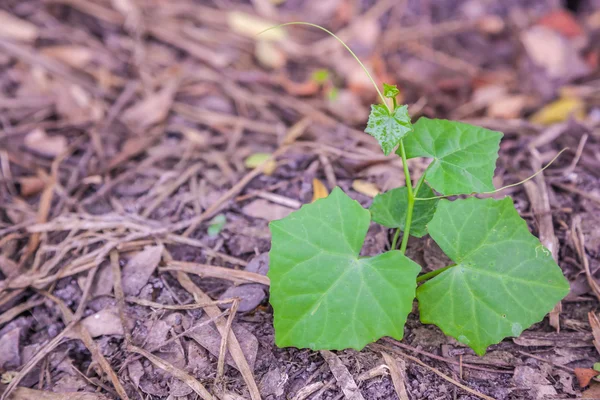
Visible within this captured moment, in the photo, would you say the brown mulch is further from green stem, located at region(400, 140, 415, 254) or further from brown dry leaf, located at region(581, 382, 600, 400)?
green stem, located at region(400, 140, 415, 254)

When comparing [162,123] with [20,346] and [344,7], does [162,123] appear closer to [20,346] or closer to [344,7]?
[20,346]

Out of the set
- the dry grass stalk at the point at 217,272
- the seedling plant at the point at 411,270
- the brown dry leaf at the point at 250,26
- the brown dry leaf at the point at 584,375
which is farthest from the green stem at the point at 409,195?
the brown dry leaf at the point at 250,26

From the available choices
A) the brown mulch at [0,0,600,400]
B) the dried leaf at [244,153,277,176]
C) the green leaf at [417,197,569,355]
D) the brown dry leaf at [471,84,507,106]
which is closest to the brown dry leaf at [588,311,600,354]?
the brown mulch at [0,0,600,400]

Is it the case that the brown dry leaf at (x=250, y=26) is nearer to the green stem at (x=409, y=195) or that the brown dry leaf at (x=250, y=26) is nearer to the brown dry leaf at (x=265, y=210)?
the brown dry leaf at (x=265, y=210)

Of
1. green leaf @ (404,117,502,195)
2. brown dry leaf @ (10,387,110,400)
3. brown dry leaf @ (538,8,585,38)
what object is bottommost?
brown dry leaf @ (10,387,110,400)

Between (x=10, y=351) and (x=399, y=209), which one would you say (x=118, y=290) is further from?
(x=399, y=209)

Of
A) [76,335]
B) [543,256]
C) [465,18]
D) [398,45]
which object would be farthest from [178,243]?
[465,18]

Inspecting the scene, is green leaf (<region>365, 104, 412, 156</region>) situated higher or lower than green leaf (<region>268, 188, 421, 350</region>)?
higher
